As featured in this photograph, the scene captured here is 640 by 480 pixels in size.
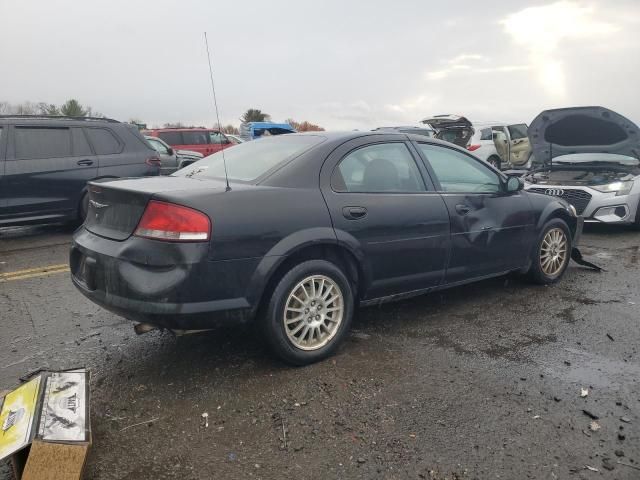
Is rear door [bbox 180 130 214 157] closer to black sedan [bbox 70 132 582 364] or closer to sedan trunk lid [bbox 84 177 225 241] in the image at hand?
black sedan [bbox 70 132 582 364]

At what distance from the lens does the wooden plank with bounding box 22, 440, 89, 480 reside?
6.89 ft

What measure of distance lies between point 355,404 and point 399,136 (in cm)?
212

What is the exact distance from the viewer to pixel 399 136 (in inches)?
160

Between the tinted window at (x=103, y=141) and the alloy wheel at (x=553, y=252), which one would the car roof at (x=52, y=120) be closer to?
the tinted window at (x=103, y=141)

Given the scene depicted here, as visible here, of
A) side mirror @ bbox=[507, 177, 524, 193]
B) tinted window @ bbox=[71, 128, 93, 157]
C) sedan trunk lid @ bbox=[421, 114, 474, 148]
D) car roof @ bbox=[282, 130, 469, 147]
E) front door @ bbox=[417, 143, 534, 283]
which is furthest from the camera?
sedan trunk lid @ bbox=[421, 114, 474, 148]

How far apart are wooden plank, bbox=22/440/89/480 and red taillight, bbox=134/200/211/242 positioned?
1119 millimetres

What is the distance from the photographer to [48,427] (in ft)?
7.41

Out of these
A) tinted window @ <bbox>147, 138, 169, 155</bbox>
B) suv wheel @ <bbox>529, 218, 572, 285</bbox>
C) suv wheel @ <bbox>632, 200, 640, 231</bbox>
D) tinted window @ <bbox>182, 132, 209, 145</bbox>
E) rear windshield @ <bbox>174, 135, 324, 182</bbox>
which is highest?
tinted window @ <bbox>182, 132, 209, 145</bbox>

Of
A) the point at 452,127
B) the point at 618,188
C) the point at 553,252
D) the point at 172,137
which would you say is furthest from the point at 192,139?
the point at 553,252

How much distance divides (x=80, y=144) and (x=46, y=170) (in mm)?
643

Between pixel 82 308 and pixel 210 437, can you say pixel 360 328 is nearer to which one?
pixel 210 437

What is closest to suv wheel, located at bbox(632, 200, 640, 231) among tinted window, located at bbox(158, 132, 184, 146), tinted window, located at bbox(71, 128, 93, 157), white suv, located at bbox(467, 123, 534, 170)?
tinted window, located at bbox(71, 128, 93, 157)

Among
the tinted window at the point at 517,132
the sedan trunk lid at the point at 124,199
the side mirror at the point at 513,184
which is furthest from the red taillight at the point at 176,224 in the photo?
the tinted window at the point at 517,132

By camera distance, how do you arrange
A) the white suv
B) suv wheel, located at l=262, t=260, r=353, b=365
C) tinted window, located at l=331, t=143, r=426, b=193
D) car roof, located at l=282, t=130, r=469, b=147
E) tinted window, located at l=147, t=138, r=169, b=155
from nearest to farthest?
suv wheel, located at l=262, t=260, r=353, b=365
tinted window, located at l=331, t=143, r=426, b=193
car roof, located at l=282, t=130, r=469, b=147
tinted window, located at l=147, t=138, r=169, b=155
the white suv
